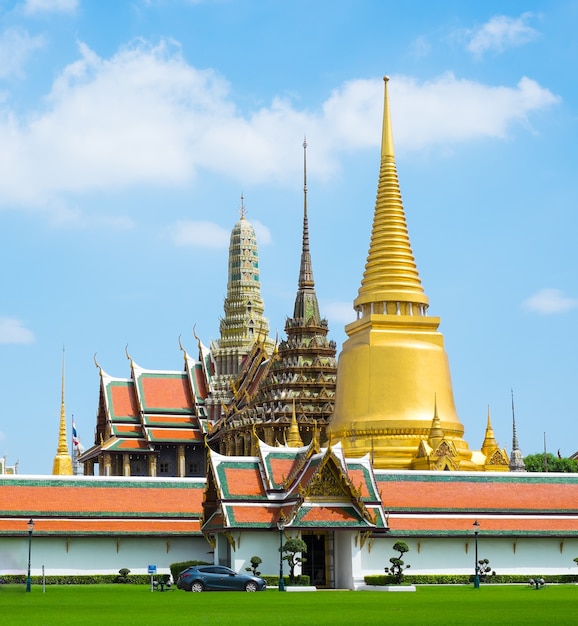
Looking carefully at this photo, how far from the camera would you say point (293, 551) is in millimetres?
32438

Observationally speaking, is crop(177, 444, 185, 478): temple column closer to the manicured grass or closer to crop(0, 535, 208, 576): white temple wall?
crop(0, 535, 208, 576): white temple wall

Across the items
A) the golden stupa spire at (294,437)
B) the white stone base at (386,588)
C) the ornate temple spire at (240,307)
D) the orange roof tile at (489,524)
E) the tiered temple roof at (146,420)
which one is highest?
the ornate temple spire at (240,307)

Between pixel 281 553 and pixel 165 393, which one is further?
pixel 165 393

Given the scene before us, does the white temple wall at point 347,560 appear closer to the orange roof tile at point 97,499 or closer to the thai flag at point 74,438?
the orange roof tile at point 97,499

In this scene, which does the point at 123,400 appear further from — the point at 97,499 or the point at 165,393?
the point at 97,499

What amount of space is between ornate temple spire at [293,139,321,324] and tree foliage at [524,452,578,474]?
725 inches

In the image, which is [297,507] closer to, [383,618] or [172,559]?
[172,559]

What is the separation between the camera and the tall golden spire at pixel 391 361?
5112cm

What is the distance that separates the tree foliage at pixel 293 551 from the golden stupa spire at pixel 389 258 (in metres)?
21.7

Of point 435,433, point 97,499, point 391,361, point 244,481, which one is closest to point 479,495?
point 244,481

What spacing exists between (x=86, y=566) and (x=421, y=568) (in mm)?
10086

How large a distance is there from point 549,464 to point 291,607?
5851 centimetres

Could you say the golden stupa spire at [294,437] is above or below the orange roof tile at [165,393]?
below

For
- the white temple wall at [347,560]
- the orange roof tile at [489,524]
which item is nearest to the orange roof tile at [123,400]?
the orange roof tile at [489,524]
